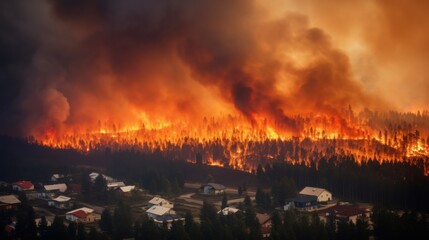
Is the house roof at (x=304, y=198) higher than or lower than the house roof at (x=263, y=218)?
higher

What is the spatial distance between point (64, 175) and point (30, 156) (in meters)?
10.7

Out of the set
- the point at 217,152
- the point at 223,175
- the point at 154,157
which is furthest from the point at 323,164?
the point at 154,157

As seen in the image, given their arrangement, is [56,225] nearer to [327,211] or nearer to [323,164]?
[327,211]

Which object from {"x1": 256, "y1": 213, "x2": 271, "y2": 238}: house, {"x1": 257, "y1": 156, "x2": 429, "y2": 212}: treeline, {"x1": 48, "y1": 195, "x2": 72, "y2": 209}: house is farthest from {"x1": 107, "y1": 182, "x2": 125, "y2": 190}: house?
{"x1": 256, "y1": 213, "x2": 271, "y2": 238}: house

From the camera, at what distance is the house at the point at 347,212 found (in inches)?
1267

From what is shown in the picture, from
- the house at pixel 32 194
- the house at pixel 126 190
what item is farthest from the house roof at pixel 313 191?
the house at pixel 32 194

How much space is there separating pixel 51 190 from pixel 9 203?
679 cm

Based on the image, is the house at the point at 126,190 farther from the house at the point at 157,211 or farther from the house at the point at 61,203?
the house at the point at 157,211

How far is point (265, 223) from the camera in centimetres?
3128

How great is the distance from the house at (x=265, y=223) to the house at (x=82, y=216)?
1118 centimetres

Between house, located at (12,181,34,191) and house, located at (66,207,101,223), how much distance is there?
43.6 feet

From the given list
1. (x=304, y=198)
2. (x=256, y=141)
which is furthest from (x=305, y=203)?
(x=256, y=141)

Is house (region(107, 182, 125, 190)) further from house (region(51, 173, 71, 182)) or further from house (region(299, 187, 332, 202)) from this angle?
house (region(299, 187, 332, 202))

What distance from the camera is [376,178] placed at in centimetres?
3888
